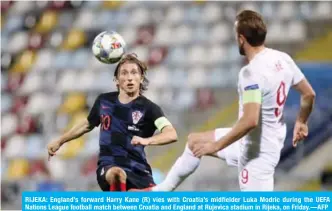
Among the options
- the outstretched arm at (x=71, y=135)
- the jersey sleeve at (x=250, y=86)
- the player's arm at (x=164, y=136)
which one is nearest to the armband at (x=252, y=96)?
the jersey sleeve at (x=250, y=86)

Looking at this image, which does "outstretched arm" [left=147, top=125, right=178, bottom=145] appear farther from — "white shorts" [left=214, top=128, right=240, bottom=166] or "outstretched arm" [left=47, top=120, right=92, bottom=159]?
"outstretched arm" [left=47, top=120, right=92, bottom=159]

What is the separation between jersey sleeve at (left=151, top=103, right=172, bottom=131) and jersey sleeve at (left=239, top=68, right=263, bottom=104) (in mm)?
424

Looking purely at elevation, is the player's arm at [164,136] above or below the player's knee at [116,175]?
above

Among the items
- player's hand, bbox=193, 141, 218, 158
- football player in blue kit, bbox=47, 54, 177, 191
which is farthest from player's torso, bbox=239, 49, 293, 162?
football player in blue kit, bbox=47, 54, 177, 191

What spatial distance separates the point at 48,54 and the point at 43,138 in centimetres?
79

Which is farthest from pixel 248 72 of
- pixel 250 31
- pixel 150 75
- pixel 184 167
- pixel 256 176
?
pixel 150 75

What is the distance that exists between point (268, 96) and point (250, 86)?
0.13 meters

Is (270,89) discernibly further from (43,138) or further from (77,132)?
(43,138)

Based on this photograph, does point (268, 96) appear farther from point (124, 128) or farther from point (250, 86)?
point (124, 128)

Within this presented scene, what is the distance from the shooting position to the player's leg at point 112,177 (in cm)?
370

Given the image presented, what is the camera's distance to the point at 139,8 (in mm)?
6887

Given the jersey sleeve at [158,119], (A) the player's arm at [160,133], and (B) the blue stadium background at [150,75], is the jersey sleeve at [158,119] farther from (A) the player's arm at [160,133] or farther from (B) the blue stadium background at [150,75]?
(B) the blue stadium background at [150,75]

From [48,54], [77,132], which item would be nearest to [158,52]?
[48,54]

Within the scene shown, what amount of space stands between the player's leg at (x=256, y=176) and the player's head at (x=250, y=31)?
1.61 feet
